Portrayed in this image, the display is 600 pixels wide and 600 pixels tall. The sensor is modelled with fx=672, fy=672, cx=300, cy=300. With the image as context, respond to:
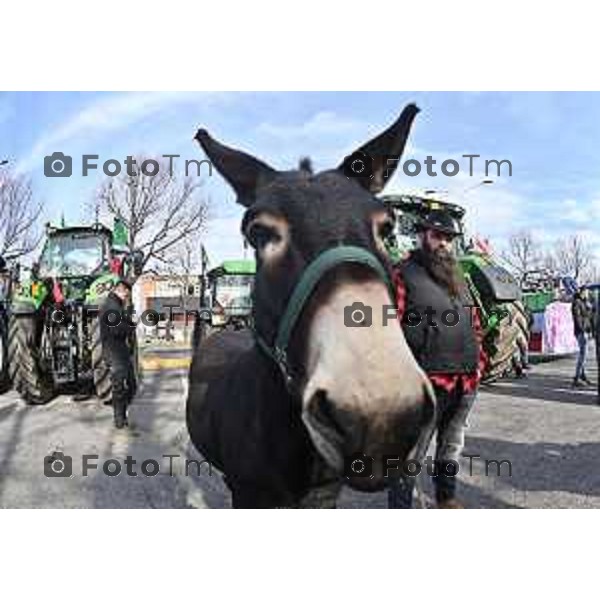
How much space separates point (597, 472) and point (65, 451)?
437 cm

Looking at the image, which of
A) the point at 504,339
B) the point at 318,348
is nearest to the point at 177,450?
the point at 504,339

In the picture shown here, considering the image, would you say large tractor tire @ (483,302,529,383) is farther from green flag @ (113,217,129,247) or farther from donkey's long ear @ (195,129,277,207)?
donkey's long ear @ (195,129,277,207)

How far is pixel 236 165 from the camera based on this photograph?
224 cm

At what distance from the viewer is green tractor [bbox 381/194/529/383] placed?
129 inches

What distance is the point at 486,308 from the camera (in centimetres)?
617

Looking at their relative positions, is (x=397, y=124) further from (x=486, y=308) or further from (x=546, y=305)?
(x=546, y=305)

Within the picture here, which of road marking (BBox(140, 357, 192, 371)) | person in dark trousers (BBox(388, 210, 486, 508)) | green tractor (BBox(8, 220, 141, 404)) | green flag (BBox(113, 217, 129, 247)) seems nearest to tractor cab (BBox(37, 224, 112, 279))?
green tractor (BBox(8, 220, 141, 404))

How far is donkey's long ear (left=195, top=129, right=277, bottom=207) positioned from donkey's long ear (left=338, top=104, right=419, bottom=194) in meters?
0.29

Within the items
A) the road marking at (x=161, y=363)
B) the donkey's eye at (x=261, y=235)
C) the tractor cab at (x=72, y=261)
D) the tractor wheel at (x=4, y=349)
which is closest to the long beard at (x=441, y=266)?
the donkey's eye at (x=261, y=235)

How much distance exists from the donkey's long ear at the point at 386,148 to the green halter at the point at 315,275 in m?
0.51

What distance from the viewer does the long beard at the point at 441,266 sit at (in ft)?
11.4

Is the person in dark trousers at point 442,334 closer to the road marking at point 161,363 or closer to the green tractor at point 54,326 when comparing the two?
the road marking at point 161,363

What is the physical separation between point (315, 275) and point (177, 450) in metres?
4.62
